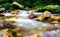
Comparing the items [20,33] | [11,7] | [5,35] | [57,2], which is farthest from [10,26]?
[57,2]

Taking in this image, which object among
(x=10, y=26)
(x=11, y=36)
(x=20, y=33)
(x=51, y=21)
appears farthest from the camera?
(x=51, y=21)

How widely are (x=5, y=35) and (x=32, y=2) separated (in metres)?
8.60

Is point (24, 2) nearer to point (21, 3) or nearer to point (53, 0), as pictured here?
point (21, 3)

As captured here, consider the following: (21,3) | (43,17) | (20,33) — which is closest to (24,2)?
(21,3)

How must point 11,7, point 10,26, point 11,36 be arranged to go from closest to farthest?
point 11,36
point 10,26
point 11,7

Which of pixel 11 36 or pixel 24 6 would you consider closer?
pixel 11 36

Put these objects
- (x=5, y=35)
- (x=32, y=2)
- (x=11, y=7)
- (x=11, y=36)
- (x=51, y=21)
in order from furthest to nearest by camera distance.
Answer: (x=32, y=2)
(x=11, y=7)
(x=51, y=21)
(x=11, y=36)
(x=5, y=35)

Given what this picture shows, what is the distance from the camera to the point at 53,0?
1246 cm

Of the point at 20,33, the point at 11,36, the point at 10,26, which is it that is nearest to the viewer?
the point at 11,36

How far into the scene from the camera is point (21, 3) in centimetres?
1323

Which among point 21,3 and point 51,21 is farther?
point 21,3

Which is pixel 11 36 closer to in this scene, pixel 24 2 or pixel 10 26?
pixel 10 26

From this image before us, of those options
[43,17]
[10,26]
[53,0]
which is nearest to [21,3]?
[53,0]

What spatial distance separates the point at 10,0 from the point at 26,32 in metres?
8.44
